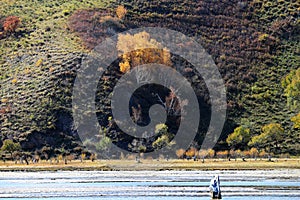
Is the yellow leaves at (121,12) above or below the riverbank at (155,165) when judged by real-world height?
above

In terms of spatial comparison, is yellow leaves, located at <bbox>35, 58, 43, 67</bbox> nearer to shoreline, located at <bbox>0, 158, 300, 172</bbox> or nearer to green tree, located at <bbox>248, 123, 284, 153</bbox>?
shoreline, located at <bbox>0, 158, 300, 172</bbox>

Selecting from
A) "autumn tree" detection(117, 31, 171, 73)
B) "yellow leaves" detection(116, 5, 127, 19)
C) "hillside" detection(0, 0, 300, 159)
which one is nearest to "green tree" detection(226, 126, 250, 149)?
"hillside" detection(0, 0, 300, 159)

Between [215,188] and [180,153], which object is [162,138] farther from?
[215,188]

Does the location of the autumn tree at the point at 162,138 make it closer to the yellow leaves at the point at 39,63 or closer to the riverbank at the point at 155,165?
the riverbank at the point at 155,165

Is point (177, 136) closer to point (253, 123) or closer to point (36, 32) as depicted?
point (253, 123)

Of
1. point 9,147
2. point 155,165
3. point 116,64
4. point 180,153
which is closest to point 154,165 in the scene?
point 155,165

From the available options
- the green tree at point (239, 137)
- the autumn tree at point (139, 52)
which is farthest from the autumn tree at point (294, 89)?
the autumn tree at point (139, 52)
